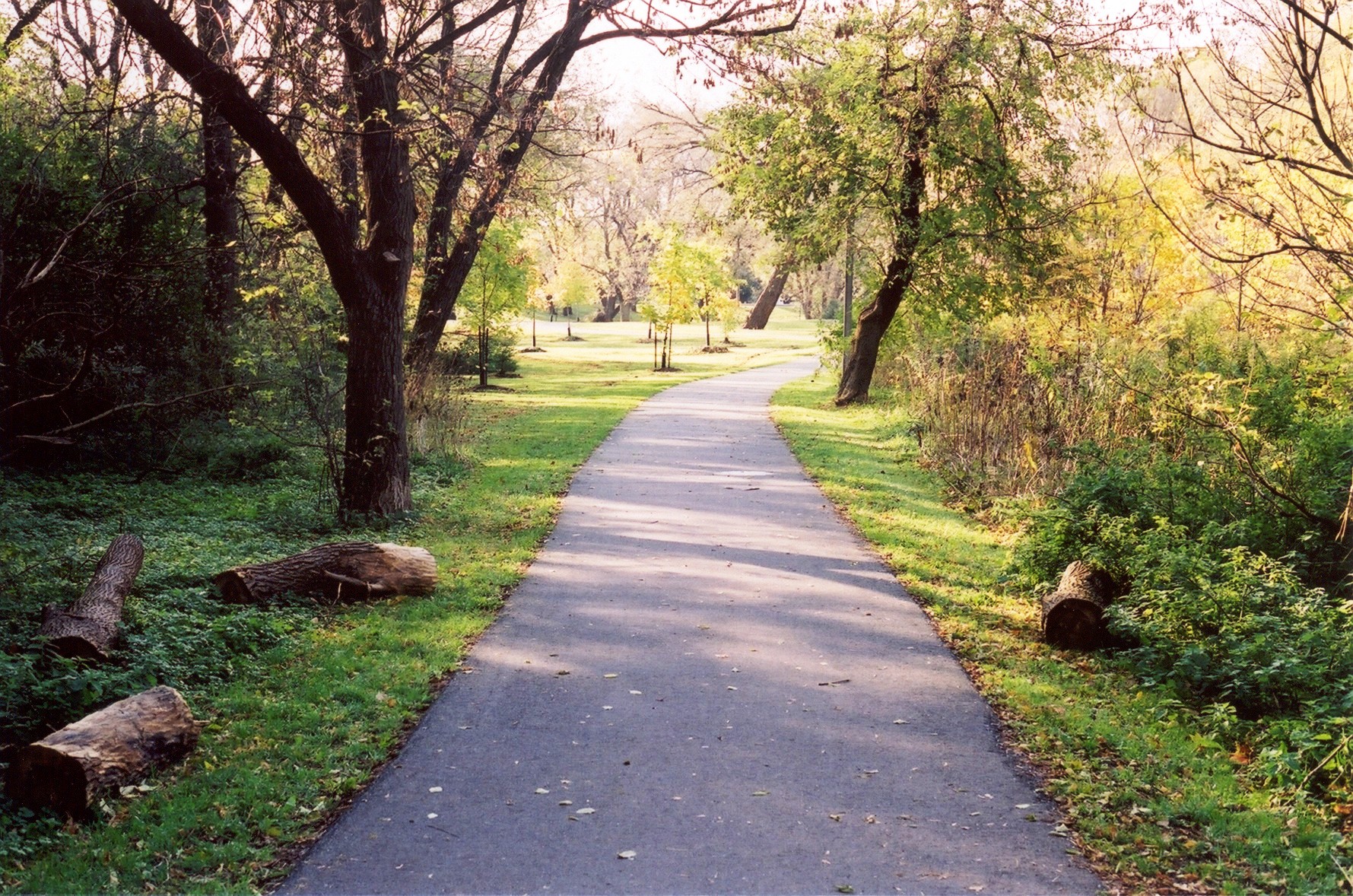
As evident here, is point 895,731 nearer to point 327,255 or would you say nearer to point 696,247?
point 327,255

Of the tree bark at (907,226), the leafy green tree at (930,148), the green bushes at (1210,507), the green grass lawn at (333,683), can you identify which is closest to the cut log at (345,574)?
the green grass lawn at (333,683)

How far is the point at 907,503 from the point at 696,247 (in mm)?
32467

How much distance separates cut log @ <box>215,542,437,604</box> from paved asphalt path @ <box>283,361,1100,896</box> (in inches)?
38.4

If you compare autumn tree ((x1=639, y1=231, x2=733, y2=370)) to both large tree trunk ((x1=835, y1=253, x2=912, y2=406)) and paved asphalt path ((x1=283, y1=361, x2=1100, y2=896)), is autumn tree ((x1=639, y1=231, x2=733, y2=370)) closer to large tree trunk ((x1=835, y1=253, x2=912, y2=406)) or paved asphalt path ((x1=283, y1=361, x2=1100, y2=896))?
large tree trunk ((x1=835, y1=253, x2=912, y2=406))

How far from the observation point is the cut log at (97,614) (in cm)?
635

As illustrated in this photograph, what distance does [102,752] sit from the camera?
5191 mm

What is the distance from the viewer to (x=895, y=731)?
613 cm

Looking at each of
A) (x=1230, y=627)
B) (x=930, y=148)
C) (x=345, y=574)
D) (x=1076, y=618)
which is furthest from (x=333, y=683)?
(x=930, y=148)

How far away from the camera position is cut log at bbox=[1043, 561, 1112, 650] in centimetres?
783

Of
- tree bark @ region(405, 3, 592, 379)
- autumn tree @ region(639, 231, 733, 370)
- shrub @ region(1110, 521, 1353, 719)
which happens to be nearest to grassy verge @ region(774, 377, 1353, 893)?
shrub @ region(1110, 521, 1353, 719)

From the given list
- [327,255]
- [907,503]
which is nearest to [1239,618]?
[907,503]

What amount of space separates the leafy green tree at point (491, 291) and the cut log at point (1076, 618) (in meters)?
26.1

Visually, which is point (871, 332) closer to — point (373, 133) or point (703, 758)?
point (373, 133)

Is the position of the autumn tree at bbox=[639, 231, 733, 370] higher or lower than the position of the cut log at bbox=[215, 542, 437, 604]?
higher
